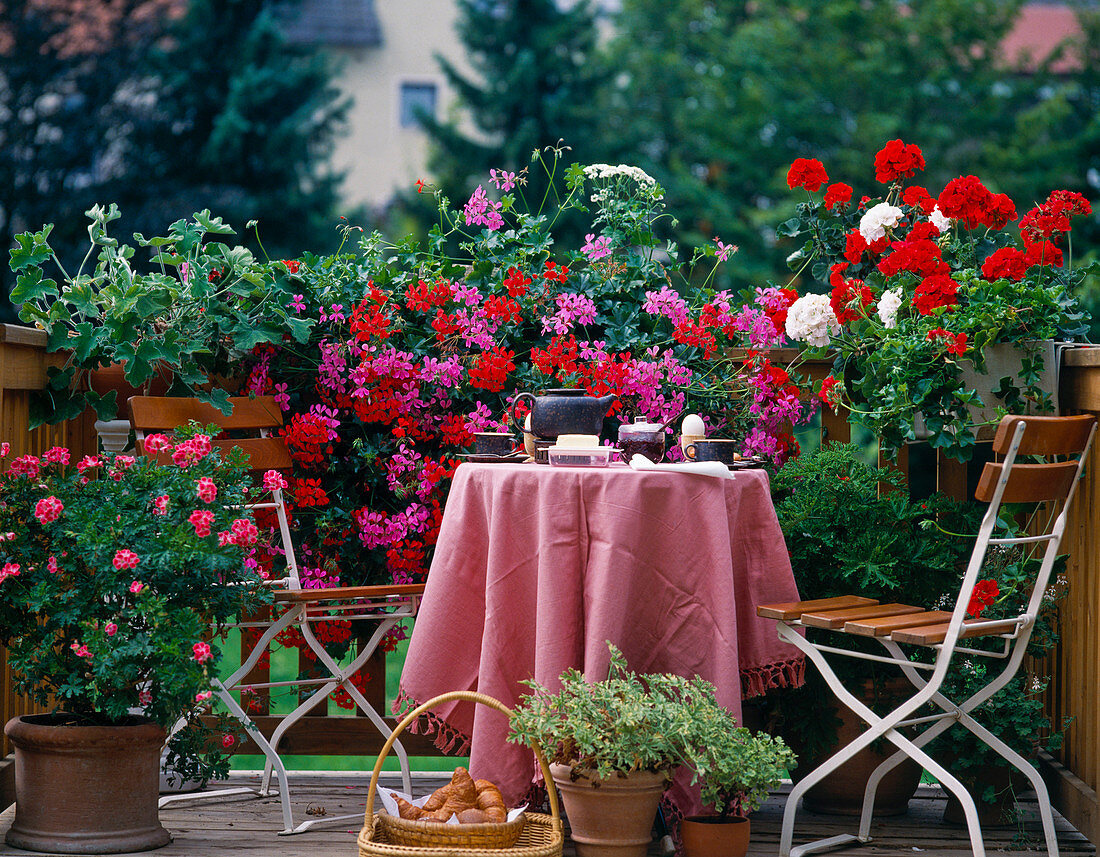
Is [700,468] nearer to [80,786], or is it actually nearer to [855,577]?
[855,577]

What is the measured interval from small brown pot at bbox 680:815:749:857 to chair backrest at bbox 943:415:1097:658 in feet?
2.03

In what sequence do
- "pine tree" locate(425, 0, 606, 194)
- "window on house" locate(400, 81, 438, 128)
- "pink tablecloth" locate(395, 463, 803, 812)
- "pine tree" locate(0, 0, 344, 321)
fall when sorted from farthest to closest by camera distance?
1. "window on house" locate(400, 81, 438, 128)
2. "pine tree" locate(425, 0, 606, 194)
3. "pine tree" locate(0, 0, 344, 321)
4. "pink tablecloth" locate(395, 463, 803, 812)

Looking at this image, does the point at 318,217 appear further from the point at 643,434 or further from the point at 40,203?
the point at 643,434

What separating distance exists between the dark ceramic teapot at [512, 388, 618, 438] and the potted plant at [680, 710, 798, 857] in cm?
81

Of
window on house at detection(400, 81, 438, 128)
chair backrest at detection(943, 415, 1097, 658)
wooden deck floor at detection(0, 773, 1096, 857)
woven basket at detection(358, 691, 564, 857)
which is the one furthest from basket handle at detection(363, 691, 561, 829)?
window on house at detection(400, 81, 438, 128)

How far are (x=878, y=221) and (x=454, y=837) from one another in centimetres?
210

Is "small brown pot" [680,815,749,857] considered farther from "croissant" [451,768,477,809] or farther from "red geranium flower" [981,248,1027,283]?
"red geranium flower" [981,248,1027,283]

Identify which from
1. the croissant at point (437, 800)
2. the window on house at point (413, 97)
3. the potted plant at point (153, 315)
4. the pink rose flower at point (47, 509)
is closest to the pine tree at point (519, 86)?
the window on house at point (413, 97)

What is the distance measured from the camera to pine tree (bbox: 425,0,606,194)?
60.4 ft

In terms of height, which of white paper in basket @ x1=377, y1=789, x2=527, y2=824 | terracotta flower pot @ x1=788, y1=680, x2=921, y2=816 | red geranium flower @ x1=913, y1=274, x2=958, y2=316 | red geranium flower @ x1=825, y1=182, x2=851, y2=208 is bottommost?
terracotta flower pot @ x1=788, y1=680, x2=921, y2=816

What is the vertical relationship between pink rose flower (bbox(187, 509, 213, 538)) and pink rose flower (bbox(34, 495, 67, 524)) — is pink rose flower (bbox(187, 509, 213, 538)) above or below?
below

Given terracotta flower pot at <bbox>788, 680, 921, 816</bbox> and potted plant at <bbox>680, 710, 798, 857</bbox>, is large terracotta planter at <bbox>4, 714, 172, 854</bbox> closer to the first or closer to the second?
potted plant at <bbox>680, 710, 798, 857</bbox>

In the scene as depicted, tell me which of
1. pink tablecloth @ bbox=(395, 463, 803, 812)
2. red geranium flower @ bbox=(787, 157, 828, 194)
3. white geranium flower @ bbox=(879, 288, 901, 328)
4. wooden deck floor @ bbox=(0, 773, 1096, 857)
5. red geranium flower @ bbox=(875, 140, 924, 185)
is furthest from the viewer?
red geranium flower @ bbox=(787, 157, 828, 194)

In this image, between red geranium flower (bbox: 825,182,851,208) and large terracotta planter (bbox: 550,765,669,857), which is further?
red geranium flower (bbox: 825,182,851,208)
